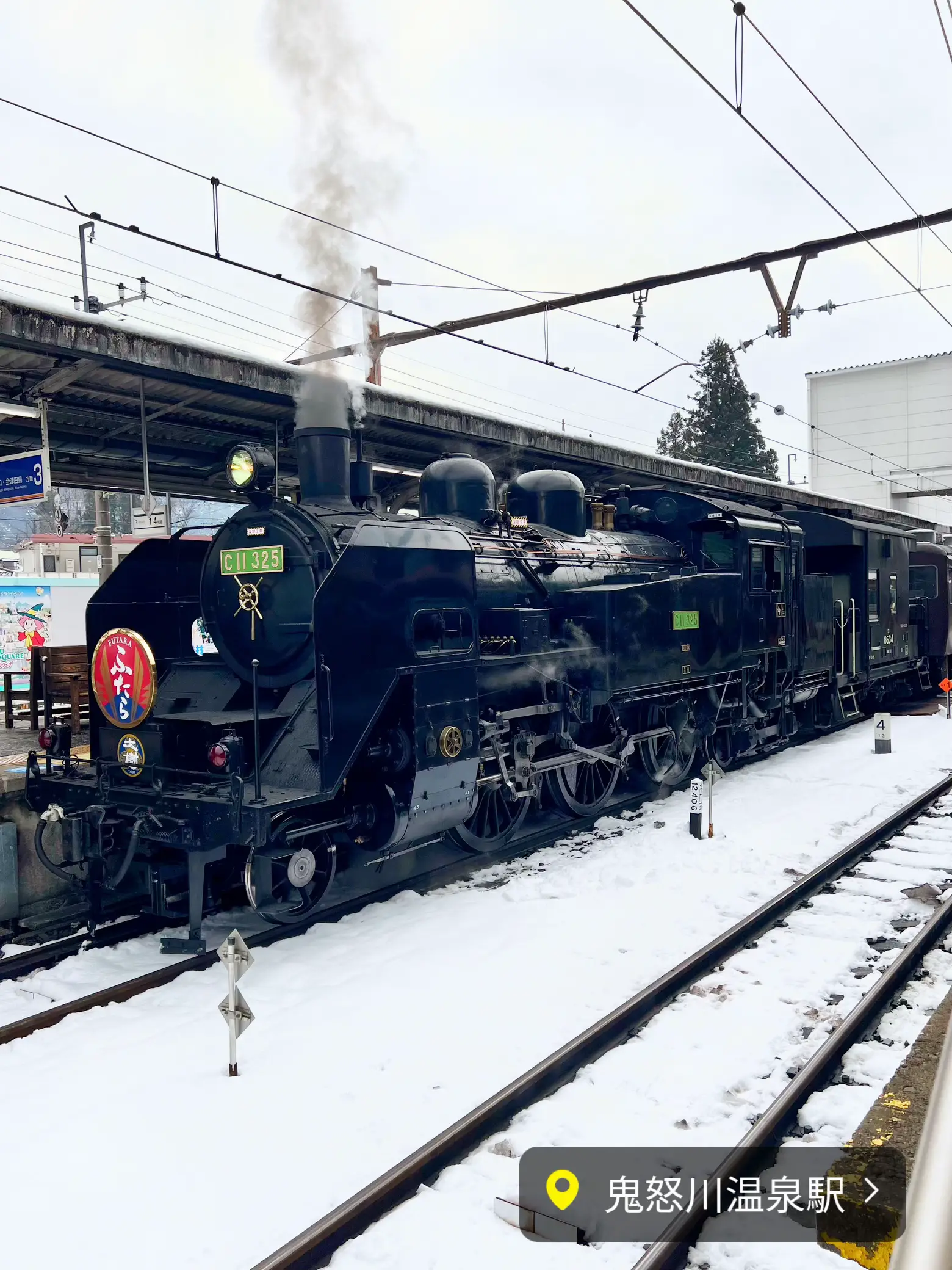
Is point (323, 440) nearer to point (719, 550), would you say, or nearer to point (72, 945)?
point (72, 945)

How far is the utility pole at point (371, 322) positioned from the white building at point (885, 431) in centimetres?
2931

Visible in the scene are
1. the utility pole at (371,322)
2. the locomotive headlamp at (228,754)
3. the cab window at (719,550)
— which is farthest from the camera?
the cab window at (719,550)

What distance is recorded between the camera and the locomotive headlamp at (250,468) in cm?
672

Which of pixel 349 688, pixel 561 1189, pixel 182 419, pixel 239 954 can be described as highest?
pixel 182 419

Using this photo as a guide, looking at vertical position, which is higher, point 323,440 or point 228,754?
point 323,440

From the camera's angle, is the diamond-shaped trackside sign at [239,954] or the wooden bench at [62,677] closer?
the diamond-shaped trackside sign at [239,954]

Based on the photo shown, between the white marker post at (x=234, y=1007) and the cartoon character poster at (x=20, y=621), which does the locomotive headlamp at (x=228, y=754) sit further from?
the cartoon character poster at (x=20, y=621)

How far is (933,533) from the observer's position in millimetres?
24859

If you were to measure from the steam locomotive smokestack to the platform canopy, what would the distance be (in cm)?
76

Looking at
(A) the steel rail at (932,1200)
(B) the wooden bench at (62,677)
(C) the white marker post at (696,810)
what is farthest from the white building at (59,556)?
(A) the steel rail at (932,1200)

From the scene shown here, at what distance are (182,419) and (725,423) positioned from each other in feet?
145

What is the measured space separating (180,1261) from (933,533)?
1009 inches

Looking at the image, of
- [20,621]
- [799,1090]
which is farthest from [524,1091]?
[20,621]

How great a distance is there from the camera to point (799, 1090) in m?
4.18
